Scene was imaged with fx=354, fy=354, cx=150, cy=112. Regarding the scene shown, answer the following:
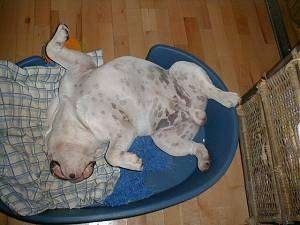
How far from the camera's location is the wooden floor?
2232 millimetres

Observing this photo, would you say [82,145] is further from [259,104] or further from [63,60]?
[259,104]

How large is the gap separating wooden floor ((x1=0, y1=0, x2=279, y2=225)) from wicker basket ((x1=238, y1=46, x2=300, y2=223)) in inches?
11.1

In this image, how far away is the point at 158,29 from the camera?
7.74 feet

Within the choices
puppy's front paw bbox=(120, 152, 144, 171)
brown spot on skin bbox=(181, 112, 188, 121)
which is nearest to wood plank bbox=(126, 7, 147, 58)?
brown spot on skin bbox=(181, 112, 188, 121)

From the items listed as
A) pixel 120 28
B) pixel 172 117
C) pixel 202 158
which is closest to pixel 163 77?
pixel 172 117

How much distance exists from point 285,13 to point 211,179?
1.47 m

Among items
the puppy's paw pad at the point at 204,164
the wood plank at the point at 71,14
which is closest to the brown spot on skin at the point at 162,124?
the puppy's paw pad at the point at 204,164

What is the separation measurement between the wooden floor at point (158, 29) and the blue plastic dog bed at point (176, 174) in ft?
0.70

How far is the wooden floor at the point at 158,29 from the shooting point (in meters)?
2.23

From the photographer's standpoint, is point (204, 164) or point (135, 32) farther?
point (135, 32)

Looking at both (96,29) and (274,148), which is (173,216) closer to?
(274,148)

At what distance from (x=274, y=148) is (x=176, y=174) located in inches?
26.5

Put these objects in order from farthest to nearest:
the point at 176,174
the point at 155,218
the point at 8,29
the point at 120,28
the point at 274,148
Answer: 1. the point at 120,28
2. the point at 8,29
3. the point at 176,174
4. the point at 155,218
5. the point at 274,148

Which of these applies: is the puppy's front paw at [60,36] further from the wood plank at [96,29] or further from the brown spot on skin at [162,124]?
the brown spot on skin at [162,124]
